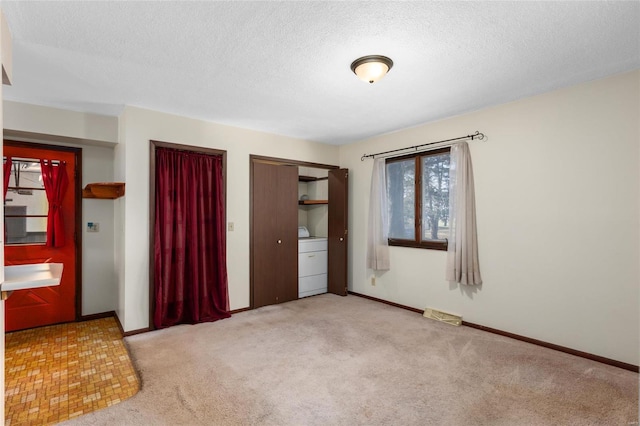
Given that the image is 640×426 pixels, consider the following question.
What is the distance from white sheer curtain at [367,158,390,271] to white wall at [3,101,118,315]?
3285mm

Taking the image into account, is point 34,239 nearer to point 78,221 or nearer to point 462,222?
point 78,221

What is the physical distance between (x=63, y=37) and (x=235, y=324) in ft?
9.75

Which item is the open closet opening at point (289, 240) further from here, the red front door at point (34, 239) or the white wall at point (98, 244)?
the red front door at point (34, 239)

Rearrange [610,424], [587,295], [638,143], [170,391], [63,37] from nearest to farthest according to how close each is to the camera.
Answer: [610,424], [63,37], [170,391], [638,143], [587,295]

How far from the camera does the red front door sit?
3.54 metres

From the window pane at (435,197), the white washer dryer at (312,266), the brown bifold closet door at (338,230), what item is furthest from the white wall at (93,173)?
the window pane at (435,197)

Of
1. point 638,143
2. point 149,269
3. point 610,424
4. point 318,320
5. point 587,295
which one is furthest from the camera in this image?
point 318,320

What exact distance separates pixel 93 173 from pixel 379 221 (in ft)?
12.0

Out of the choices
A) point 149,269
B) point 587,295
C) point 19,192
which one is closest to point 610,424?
point 587,295

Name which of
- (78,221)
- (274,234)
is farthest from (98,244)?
(274,234)

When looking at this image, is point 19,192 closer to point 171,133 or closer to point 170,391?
point 171,133

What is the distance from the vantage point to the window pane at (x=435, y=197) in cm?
395

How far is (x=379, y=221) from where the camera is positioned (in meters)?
4.56

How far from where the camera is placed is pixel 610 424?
199cm
